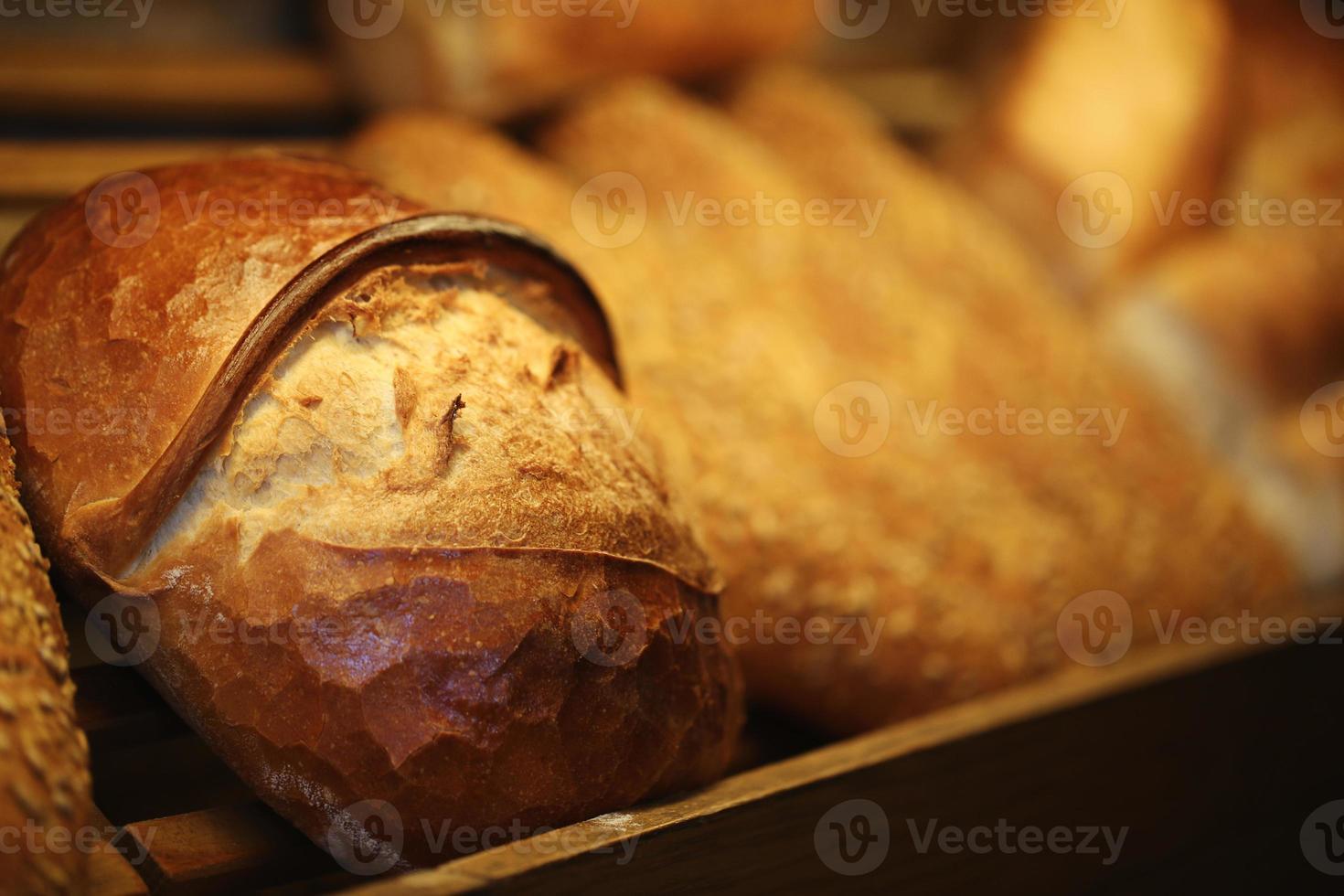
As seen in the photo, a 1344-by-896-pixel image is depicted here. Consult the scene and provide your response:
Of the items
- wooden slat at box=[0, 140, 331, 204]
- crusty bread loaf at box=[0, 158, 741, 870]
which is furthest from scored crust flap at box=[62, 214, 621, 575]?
wooden slat at box=[0, 140, 331, 204]

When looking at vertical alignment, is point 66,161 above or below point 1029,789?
above

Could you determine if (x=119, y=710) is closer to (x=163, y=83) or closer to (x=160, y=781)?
(x=160, y=781)

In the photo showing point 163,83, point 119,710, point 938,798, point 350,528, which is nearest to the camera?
point 350,528

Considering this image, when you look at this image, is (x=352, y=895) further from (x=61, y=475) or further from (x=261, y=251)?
(x=261, y=251)

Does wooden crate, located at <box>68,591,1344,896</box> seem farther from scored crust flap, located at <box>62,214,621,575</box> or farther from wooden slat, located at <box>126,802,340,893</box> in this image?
scored crust flap, located at <box>62,214,621,575</box>

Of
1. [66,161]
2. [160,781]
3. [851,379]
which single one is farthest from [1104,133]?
[160,781]
